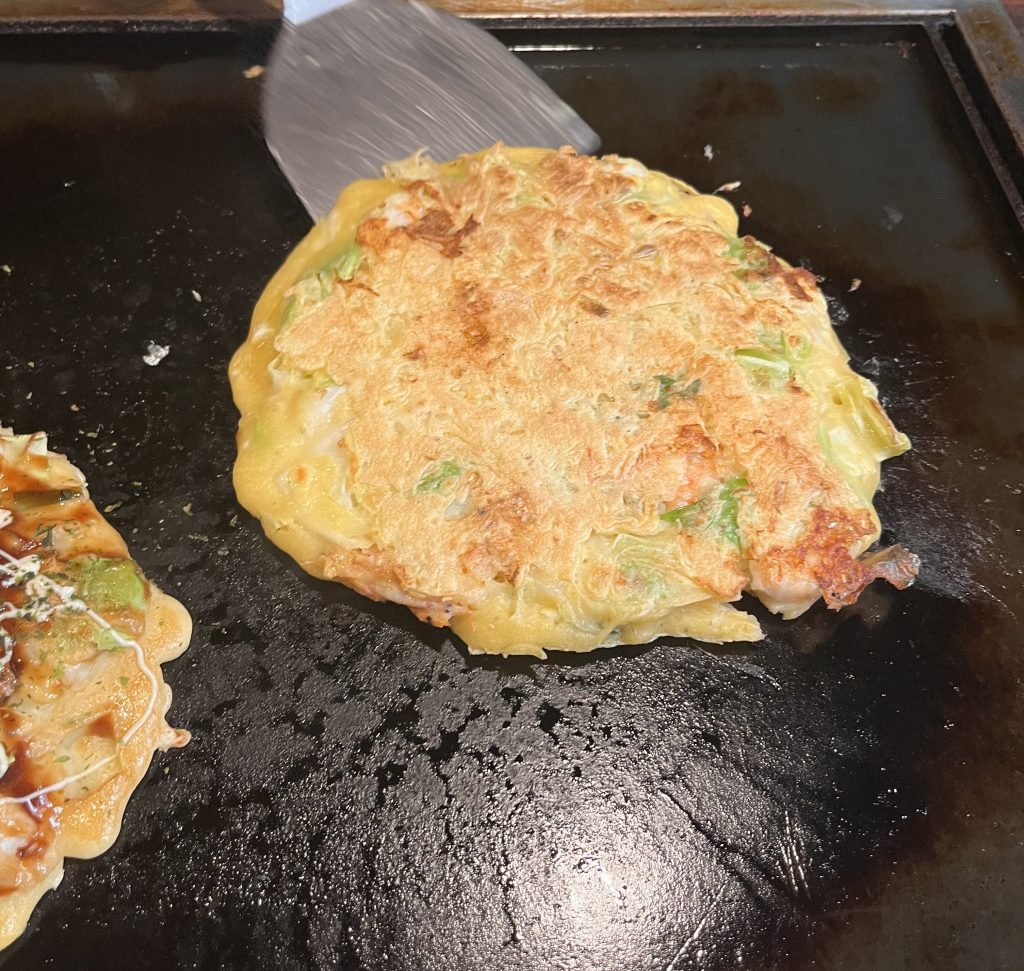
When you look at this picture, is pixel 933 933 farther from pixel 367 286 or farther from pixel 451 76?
pixel 451 76

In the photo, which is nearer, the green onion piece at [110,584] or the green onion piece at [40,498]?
the green onion piece at [110,584]

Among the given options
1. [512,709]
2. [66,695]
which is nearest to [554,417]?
[512,709]

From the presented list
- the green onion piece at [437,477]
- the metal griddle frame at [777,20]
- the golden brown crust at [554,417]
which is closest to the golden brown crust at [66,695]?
the golden brown crust at [554,417]

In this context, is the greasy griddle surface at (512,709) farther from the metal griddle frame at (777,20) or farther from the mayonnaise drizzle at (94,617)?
the metal griddle frame at (777,20)

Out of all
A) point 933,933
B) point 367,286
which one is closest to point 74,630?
point 367,286

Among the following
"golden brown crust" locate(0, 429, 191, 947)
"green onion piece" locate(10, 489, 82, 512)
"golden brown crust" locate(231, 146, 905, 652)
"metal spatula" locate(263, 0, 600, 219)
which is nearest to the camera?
"golden brown crust" locate(0, 429, 191, 947)

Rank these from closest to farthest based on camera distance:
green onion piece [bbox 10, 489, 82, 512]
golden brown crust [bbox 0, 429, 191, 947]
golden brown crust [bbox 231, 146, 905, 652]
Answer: golden brown crust [bbox 0, 429, 191, 947]
golden brown crust [bbox 231, 146, 905, 652]
green onion piece [bbox 10, 489, 82, 512]

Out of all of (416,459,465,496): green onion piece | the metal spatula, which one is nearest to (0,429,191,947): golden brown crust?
(416,459,465,496): green onion piece

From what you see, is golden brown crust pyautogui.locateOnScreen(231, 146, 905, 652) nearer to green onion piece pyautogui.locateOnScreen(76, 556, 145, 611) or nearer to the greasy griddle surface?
the greasy griddle surface
